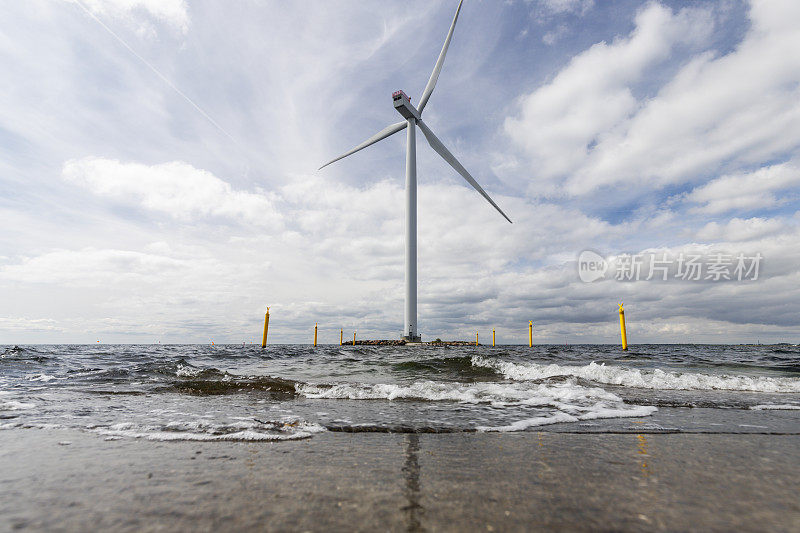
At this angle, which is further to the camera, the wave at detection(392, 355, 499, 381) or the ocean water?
the wave at detection(392, 355, 499, 381)

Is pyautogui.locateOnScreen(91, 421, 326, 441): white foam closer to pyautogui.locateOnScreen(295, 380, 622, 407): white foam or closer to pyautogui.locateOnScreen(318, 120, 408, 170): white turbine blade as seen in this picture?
pyautogui.locateOnScreen(295, 380, 622, 407): white foam

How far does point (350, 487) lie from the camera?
271 cm

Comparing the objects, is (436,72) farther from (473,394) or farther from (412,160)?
(473,394)

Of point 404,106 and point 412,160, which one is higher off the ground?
point 404,106

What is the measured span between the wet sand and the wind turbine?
43641 mm

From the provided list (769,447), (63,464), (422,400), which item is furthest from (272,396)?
(769,447)

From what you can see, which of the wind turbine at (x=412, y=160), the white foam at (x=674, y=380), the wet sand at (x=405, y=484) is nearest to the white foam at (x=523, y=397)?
the wet sand at (x=405, y=484)

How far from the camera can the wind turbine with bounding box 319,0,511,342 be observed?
157 feet

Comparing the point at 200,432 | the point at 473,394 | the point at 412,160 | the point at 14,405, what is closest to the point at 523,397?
the point at 473,394

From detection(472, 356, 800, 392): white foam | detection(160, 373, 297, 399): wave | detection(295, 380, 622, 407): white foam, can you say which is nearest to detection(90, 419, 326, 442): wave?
detection(295, 380, 622, 407): white foam

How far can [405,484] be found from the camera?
278 centimetres

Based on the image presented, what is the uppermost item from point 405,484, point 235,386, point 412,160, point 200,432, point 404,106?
point 404,106

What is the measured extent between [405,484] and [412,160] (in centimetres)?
4937

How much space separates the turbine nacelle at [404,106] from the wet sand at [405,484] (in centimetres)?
5362
